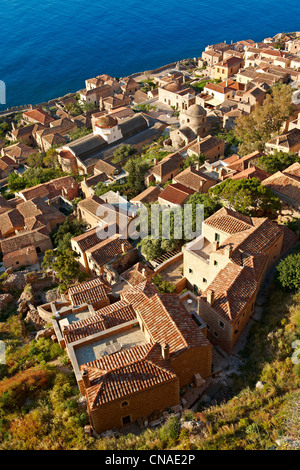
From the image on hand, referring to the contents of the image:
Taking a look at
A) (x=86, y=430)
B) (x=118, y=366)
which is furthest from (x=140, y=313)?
(x=86, y=430)

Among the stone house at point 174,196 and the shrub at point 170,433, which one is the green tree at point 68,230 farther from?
the shrub at point 170,433

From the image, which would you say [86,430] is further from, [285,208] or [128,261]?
[285,208]

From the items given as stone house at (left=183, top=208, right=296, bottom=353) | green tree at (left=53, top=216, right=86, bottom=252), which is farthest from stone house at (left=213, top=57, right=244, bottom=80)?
stone house at (left=183, top=208, right=296, bottom=353)

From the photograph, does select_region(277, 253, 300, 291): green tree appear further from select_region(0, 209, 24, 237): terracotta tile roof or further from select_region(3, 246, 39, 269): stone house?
select_region(0, 209, 24, 237): terracotta tile roof

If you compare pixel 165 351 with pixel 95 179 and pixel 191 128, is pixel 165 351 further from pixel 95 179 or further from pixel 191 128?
pixel 191 128

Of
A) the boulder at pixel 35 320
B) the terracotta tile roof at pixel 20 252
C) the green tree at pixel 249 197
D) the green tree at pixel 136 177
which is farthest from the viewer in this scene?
the green tree at pixel 136 177

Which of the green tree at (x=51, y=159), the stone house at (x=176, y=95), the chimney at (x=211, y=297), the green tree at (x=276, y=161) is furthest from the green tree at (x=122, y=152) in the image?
the chimney at (x=211, y=297)
